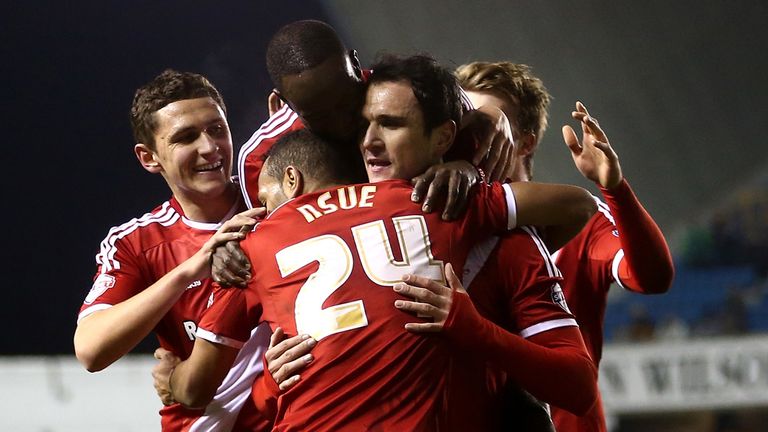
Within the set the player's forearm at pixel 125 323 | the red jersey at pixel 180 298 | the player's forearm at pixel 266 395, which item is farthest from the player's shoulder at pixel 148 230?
the player's forearm at pixel 266 395

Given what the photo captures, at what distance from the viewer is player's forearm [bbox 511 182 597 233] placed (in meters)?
2.18

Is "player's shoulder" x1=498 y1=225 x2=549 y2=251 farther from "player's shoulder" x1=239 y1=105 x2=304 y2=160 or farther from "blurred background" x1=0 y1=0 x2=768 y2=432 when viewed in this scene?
"blurred background" x1=0 y1=0 x2=768 y2=432

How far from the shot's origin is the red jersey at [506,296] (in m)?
2.13

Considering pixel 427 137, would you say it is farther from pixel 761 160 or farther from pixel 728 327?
pixel 761 160

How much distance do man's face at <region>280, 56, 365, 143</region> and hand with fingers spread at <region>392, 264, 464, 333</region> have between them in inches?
16.1

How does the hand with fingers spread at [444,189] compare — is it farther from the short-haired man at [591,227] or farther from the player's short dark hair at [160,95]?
the player's short dark hair at [160,95]

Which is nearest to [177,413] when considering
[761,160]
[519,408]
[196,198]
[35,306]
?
[196,198]

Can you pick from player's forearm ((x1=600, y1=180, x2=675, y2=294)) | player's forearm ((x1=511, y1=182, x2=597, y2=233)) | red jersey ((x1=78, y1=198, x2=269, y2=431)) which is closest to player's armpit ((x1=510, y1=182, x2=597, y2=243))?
player's forearm ((x1=511, y1=182, x2=597, y2=233))

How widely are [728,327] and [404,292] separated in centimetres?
819

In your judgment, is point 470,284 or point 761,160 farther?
point 761,160

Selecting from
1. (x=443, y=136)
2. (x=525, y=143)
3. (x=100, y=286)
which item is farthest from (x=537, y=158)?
(x=443, y=136)

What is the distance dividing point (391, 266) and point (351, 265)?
0.08 m

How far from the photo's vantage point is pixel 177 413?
9.87 ft

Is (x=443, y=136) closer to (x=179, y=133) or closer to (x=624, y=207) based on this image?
(x=624, y=207)
